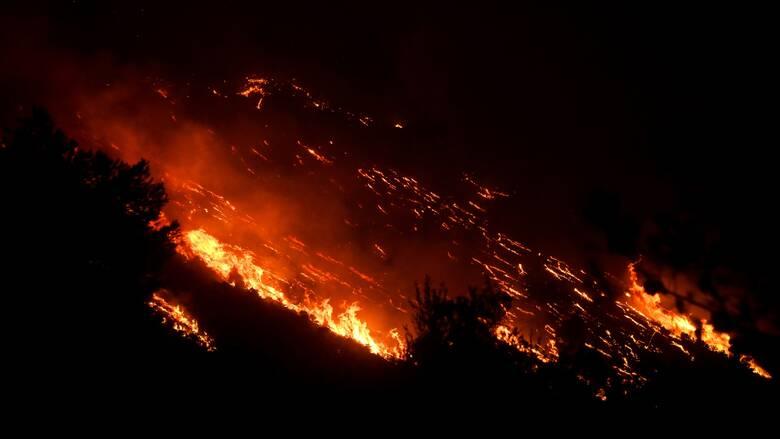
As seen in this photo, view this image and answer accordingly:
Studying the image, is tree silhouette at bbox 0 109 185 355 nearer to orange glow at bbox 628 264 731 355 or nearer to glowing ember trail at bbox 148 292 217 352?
glowing ember trail at bbox 148 292 217 352

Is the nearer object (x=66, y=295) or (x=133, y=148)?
(x=66, y=295)

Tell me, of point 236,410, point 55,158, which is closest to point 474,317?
point 236,410

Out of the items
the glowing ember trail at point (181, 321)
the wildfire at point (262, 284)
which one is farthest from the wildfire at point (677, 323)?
the glowing ember trail at point (181, 321)

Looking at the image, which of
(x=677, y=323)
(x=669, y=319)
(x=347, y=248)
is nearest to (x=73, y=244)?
(x=347, y=248)

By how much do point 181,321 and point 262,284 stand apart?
4.89 meters

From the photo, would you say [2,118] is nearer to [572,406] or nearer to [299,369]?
[299,369]

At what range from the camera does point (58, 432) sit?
29.2 ft

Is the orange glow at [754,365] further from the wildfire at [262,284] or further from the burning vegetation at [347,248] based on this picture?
the wildfire at [262,284]

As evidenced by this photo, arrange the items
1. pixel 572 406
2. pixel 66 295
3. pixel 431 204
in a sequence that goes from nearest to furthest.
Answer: pixel 66 295 < pixel 572 406 < pixel 431 204

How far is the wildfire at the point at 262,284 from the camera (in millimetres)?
20047

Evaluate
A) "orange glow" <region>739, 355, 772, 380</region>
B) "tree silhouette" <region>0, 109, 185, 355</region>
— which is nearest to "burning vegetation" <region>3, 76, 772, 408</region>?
"orange glow" <region>739, 355, 772, 380</region>

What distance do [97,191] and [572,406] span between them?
11009 mm

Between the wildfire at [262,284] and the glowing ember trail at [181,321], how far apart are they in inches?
104

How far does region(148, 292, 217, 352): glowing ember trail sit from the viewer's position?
14312 millimetres
